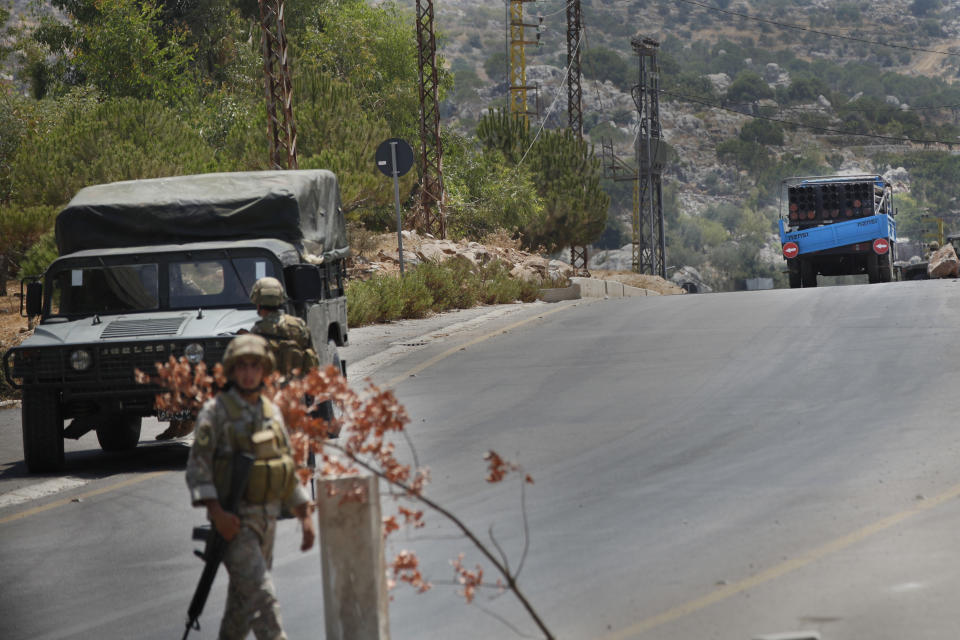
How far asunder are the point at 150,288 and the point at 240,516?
20.1 ft

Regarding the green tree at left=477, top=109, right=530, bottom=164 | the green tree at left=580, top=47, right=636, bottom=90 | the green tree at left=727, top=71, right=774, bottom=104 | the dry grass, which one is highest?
the green tree at left=580, top=47, right=636, bottom=90

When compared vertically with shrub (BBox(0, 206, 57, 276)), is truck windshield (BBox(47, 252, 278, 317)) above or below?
below

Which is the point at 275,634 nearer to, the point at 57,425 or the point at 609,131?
the point at 57,425

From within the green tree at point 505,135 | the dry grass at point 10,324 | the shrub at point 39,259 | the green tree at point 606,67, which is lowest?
the dry grass at point 10,324

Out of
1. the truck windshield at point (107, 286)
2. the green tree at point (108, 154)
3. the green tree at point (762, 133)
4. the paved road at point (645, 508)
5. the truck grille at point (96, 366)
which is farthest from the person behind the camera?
the green tree at point (762, 133)

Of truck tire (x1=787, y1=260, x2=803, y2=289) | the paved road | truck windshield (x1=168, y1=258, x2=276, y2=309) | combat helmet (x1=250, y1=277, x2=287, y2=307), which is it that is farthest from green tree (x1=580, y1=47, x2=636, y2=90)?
combat helmet (x1=250, y1=277, x2=287, y2=307)

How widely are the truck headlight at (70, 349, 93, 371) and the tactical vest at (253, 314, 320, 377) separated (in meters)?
2.23

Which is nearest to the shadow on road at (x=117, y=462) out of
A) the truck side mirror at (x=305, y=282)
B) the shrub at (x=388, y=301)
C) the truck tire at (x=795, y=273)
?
the truck side mirror at (x=305, y=282)

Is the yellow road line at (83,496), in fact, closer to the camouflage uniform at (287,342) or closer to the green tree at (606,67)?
the camouflage uniform at (287,342)

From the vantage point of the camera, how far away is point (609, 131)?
181 m

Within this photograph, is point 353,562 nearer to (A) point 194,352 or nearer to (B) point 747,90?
(A) point 194,352

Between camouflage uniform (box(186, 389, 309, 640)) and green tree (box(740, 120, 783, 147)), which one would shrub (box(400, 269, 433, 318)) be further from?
green tree (box(740, 120, 783, 147))

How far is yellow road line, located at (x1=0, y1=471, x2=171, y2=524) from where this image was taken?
9266 millimetres

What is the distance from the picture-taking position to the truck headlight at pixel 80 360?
33.8 ft
